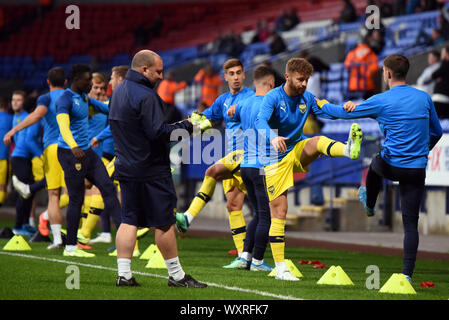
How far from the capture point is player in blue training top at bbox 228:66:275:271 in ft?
29.3

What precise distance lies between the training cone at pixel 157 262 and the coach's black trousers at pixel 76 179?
149cm

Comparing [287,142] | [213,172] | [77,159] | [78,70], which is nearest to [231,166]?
[213,172]

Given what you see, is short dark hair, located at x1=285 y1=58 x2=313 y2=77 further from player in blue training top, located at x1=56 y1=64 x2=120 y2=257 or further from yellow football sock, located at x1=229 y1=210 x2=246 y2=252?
player in blue training top, located at x1=56 y1=64 x2=120 y2=257

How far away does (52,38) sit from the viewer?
35.0 metres

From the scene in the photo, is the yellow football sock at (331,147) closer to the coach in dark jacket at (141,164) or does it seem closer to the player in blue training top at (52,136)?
the coach in dark jacket at (141,164)

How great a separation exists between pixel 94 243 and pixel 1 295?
5.38 metres

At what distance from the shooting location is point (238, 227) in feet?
32.7

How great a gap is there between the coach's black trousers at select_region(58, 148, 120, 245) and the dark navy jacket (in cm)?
290

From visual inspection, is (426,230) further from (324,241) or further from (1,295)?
(1,295)

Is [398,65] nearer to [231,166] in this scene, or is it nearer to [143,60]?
[143,60]

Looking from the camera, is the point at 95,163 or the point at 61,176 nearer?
the point at 95,163

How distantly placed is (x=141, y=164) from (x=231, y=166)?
2.47 metres

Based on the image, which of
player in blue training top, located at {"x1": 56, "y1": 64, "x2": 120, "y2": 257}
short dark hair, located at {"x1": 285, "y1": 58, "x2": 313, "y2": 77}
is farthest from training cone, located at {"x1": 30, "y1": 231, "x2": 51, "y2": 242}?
short dark hair, located at {"x1": 285, "y1": 58, "x2": 313, "y2": 77}

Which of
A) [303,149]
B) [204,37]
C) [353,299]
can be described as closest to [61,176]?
[303,149]
